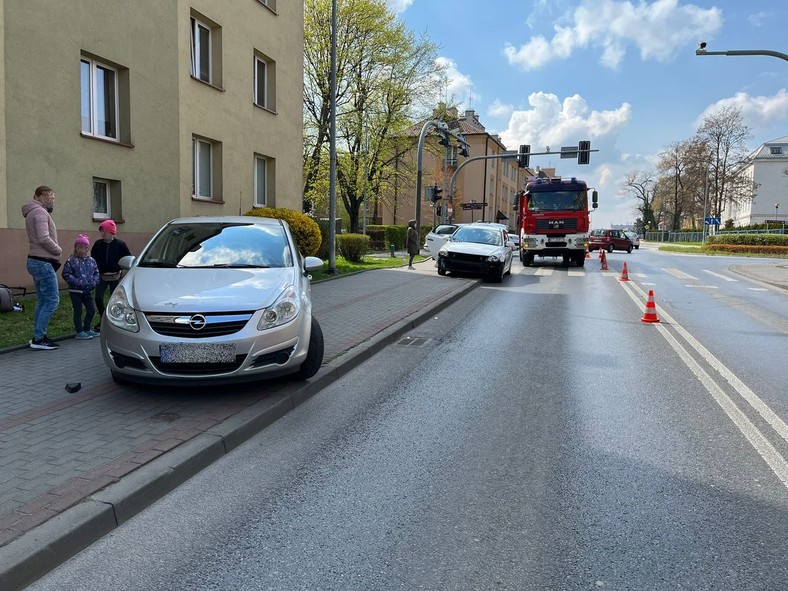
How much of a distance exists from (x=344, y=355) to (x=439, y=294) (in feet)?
20.5

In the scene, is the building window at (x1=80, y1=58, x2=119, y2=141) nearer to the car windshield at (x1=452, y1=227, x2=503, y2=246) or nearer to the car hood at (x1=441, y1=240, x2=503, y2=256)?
the car hood at (x1=441, y1=240, x2=503, y2=256)

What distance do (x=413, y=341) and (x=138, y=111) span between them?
8.70 meters

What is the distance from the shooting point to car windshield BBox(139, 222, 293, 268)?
19.6ft

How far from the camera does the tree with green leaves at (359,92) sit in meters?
31.5

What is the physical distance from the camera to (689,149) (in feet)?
205

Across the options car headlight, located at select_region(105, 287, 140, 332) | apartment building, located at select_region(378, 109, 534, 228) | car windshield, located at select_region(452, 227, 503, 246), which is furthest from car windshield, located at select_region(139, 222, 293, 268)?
apartment building, located at select_region(378, 109, 534, 228)

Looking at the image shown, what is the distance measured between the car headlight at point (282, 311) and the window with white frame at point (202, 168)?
36.4 ft

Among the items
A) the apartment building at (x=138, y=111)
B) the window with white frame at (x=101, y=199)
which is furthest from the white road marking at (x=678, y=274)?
the window with white frame at (x=101, y=199)

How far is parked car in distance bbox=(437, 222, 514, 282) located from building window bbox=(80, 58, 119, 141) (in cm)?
906

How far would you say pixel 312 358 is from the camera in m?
5.70

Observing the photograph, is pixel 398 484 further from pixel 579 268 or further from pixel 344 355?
pixel 579 268

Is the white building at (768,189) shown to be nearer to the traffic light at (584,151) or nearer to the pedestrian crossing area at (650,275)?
the traffic light at (584,151)

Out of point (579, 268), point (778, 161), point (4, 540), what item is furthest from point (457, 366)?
point (778, 161)

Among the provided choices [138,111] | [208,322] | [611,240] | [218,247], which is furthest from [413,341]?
[611,240]
